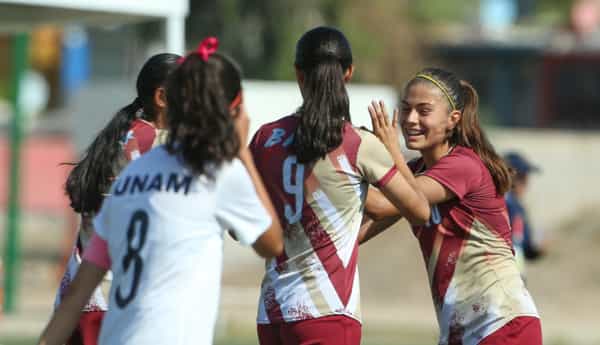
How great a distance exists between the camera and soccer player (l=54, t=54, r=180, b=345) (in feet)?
18.3

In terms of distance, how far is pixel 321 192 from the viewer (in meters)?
5.37

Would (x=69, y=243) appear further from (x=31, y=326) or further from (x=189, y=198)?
(x=189, y=198)

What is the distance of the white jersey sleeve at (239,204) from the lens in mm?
4402

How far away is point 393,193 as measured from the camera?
529 centimetres

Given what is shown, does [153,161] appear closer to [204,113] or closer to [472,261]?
[204,113]

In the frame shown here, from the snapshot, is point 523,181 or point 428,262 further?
point 523,181

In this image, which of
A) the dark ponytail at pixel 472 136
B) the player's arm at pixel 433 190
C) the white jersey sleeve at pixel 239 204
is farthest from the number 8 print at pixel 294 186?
the white jersey sleeve at pixel 239 204

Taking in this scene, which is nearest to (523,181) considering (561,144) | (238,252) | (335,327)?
(335,327)

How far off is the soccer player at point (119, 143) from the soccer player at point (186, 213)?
1.07 metres

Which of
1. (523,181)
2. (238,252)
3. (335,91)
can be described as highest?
(335,91)

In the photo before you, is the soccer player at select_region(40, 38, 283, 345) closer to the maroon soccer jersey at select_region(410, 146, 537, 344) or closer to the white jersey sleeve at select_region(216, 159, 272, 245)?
the white jersey sleeve at select_region(216, 159, 272, 245)

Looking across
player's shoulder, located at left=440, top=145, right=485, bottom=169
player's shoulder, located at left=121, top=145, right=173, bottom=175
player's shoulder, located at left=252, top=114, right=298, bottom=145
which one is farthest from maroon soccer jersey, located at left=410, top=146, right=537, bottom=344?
player's shoulder, located at left=121, top=145, right=173, bottom=175

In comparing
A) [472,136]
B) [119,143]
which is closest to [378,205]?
[472,136]

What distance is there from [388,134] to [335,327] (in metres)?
0.82
